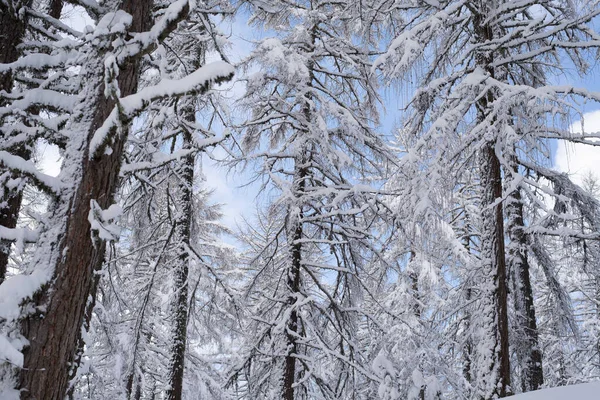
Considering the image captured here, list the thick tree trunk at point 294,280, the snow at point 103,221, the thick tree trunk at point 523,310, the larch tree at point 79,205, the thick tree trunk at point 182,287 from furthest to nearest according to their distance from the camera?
the thick tree trunk at point 523,310, the thick tree trunk at point 182,287, the thick tree trunk at point 294,280, the snow at point 103,221, the larch tree at point 79,205

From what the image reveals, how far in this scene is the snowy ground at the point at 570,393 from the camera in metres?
3.21

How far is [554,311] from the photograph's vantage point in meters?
10.5

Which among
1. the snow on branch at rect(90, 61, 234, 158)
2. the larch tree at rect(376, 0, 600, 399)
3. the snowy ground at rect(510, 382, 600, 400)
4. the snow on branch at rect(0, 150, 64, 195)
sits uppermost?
the larch tree at rect(376, 0, 600, 399)

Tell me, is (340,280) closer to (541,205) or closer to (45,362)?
(541,205)

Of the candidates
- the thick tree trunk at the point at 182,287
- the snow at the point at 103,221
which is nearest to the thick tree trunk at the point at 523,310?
the thick tree trunk at the point at 182,287

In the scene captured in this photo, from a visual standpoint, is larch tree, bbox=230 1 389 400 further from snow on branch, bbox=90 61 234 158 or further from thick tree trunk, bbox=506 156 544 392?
snow on branch, bbox=90 61 234 158

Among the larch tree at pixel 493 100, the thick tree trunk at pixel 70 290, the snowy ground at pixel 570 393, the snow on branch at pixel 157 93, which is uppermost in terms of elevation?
the larch tree at pixel 493 100

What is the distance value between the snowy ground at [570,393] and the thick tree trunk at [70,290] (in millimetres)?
3282

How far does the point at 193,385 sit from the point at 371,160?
855 centimetres

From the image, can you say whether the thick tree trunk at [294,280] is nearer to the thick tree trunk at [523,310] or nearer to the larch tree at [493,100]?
the larch tree at [493,100]

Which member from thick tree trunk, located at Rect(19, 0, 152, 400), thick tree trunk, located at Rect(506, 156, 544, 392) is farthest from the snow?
thick tree trunk, located at Rect(506, 156, 544, 392)

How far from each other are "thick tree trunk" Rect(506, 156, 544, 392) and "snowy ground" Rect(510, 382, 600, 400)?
5.99m

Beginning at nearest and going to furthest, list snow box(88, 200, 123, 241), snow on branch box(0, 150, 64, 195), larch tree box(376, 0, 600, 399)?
snow box(88, 200, 123, 241) < snow on branch box(0, 150, 64, 195) < larch tree box(376, 0, 600, 399)

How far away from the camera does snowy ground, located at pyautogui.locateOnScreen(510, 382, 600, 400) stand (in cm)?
321
